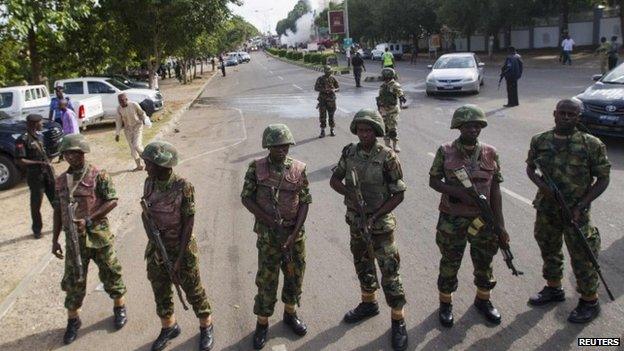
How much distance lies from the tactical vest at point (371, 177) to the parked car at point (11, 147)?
6.97 metres

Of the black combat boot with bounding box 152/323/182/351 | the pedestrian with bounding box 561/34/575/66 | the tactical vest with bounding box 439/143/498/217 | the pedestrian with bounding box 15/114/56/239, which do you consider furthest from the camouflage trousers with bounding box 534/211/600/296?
the pedestrian with bounding box 561/34/575/66

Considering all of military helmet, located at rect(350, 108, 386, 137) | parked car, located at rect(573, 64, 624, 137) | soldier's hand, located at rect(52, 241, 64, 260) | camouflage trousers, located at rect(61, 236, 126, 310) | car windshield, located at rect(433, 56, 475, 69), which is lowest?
camouflage trousers, located at rect(61, 236, 126, 310)

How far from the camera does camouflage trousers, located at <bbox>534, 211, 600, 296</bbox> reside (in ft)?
12.6

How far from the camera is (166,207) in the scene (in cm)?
372

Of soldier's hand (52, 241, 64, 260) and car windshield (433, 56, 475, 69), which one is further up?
car windshield (433, 56, 475, 69)

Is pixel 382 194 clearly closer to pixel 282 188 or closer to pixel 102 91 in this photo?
pixel 282 188

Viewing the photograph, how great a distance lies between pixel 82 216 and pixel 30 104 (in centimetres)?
1104

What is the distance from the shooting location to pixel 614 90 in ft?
30.5

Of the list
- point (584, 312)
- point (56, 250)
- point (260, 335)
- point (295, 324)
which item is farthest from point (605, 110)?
point (56, 250)

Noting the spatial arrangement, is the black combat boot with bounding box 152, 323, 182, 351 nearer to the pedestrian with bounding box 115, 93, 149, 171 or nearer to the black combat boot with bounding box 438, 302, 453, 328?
the black combat boot with bounding box 438, 302, 453, 328

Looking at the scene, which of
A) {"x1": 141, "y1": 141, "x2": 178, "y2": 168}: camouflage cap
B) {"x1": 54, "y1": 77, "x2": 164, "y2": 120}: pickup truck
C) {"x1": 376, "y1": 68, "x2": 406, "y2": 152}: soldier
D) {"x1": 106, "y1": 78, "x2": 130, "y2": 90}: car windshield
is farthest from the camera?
{"x1": 106, "y1": 78, "x2": 130, "y2": 90}: car windshield

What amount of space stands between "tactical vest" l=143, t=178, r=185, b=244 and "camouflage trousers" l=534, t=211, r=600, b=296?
280 centimetres

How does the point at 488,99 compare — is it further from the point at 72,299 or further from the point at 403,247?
the point at 72,299

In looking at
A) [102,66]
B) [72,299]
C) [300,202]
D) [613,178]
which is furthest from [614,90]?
[102,66]
